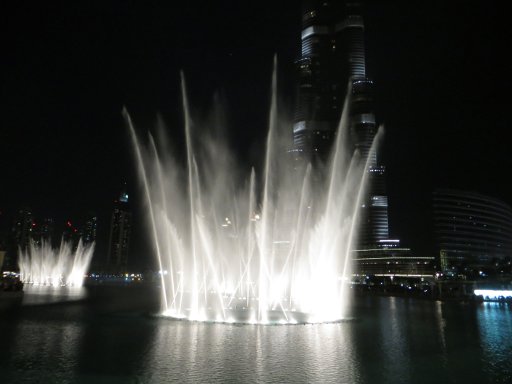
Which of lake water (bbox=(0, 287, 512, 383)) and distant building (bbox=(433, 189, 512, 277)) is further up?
distant building (bbox=(433, 189, 512, 277))

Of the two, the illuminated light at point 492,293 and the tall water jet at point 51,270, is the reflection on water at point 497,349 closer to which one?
the illuminated light at point 492,293

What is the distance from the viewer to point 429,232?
149875 mm

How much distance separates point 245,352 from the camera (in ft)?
51.4

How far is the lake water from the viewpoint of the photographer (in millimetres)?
12258

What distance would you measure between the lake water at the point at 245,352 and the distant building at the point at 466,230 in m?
129

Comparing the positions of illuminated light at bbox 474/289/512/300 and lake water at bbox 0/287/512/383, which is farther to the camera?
illuminated light at bbox 474/289/512/300

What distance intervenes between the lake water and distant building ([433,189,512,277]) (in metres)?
129

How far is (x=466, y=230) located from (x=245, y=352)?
15857 cm

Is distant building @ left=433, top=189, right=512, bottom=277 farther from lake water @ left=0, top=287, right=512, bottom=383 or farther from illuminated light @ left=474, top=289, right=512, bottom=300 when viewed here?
lake water @ left=0, top=287, right=512, bottom=383

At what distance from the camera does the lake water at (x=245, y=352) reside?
40.2 feet

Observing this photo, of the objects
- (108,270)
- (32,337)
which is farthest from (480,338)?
(108,270)

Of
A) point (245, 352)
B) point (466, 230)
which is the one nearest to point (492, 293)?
point (245, 352)

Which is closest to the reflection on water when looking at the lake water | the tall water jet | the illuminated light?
the lake water

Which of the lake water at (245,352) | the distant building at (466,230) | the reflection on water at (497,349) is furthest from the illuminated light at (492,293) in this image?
the distant building at (466,230)
